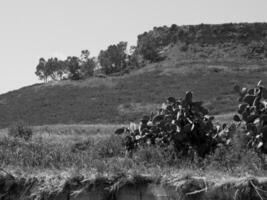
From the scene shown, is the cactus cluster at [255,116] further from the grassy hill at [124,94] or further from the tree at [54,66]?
the tree at [54,66]

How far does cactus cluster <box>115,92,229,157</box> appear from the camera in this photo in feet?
23.3

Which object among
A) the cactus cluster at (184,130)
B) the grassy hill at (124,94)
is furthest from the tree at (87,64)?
the cactus cluster at (184,130)

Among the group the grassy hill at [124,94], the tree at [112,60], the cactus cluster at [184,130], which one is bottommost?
the grassy hill at [124,94]

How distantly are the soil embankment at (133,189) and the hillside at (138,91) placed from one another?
29191 mm

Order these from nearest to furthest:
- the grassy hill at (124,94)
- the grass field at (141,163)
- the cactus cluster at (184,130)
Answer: the grass field at (141,163) < the cactus cluster at (184,130) < the grassy hill at (124,94)

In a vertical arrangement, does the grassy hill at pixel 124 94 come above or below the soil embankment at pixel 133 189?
below

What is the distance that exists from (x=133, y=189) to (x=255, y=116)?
7.43ft

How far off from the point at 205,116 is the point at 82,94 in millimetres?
44484

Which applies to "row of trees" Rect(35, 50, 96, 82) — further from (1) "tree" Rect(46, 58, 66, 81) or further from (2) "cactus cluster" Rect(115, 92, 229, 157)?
(2) "cactus cluster" Rect(115, 92, 229, 157)

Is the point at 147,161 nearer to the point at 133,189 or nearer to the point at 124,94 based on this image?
the point at 133,189

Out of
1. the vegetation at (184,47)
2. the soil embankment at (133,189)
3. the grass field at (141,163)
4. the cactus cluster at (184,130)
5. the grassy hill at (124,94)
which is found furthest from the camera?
the vegetation at (184,47)

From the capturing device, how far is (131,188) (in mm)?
5262

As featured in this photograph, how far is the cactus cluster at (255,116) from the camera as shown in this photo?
242 inches

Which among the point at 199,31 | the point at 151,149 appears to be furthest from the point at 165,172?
the point at 199,31
